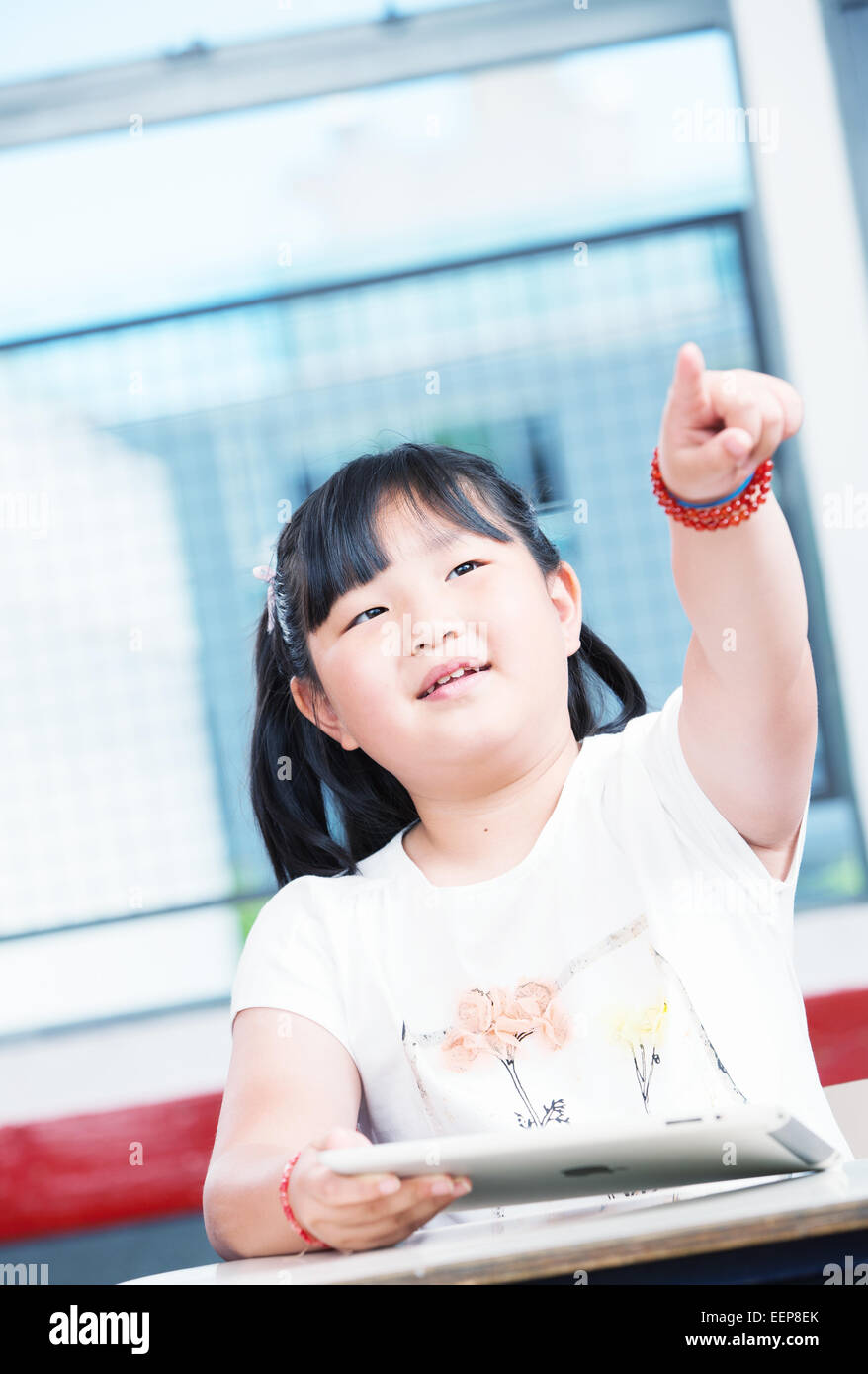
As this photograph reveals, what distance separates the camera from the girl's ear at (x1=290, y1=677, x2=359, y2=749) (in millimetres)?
1104

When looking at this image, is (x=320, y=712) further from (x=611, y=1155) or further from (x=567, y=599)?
(x=611, y=1155)

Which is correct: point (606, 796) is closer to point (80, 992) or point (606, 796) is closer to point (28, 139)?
point (80, 992)

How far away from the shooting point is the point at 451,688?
3.04 ft

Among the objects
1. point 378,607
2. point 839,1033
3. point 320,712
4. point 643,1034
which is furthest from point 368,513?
point 839,1033

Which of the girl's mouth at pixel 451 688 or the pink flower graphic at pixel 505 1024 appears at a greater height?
the girl's mouth at pixel 451 688

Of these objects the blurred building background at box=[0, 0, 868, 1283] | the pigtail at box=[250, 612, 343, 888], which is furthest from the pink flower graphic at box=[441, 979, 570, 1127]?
the blurred building background at box=[0, 0, 868, 1283]

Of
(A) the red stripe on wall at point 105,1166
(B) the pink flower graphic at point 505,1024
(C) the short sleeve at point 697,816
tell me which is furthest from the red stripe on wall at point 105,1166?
(C) the short sleeve at point 697,816

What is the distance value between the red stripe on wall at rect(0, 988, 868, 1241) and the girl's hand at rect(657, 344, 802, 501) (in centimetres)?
141

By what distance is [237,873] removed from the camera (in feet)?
7.14

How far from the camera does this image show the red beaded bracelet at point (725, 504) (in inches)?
28.0

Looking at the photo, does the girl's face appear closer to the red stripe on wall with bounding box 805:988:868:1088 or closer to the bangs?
the bangs

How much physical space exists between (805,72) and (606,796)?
157 cm

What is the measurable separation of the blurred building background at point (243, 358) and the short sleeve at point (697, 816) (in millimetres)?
1187

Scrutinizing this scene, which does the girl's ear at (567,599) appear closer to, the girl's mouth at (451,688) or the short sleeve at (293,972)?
the girl's mouth at (451,688)
